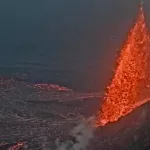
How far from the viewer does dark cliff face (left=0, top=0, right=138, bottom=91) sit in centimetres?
5725

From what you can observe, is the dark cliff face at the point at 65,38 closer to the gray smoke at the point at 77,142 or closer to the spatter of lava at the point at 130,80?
the spatter of lava at the point at 130,80

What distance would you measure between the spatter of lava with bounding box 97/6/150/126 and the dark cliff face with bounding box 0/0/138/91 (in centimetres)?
597

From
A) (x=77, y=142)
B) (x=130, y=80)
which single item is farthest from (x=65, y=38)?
(x=77, y=142)

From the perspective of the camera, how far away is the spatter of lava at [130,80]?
1491 inches

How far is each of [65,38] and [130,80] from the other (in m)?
25.6

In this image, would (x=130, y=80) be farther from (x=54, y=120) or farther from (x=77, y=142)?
(x=77, y=142)

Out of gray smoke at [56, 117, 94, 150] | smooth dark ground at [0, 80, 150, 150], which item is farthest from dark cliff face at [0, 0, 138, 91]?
gray smoke at [56, 117, 94, 150]

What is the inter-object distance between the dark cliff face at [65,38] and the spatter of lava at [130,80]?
5968 mm

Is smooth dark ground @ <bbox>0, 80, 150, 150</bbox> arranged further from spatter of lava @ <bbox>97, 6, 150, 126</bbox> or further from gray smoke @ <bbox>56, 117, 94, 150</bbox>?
spatter of lava @ <bbox>97, 6, 150, 126</bbox>

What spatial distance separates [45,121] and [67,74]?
16.4 meters

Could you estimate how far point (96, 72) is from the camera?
5609 cm

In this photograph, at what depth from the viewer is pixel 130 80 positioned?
42438 mm

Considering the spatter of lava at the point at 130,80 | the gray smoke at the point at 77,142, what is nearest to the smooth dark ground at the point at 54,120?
the gray smoke at the point at 77,142

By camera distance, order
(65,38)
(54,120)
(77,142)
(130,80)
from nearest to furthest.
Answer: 1. (77,142)
2. (54,120)
3. (130,80)
4. (65,38)
